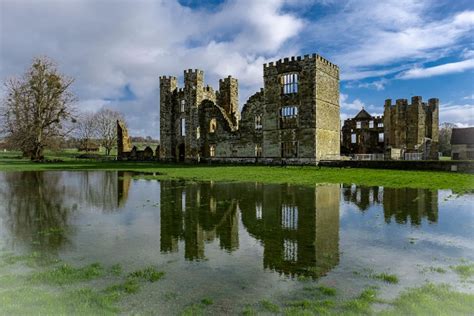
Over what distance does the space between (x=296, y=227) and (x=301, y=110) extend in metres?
28.9

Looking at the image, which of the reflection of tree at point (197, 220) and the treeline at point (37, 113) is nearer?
the reflection of tree at point (197, 220)

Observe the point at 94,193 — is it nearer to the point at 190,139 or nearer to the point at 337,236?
the point at 337,236

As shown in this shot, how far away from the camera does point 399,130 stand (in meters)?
50.4

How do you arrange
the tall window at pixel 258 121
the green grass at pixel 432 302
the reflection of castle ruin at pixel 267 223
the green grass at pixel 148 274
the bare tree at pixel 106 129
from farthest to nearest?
the bare tree at pixel 106 129 → the tall window at pixel 258 121 → the reflection of castle ruin at pixel 267 223 → the green grass at pixel 148 274 → the green grass at pixel 432 302

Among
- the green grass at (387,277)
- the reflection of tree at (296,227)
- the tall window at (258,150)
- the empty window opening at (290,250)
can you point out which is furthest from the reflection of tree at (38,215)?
the tall window at (258,150)

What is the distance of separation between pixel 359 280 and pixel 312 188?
13.0 meters

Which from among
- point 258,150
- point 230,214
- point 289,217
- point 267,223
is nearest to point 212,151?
point 258,150

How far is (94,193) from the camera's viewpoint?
18.0 m

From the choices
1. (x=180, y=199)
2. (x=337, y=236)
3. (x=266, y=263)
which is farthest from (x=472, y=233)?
(x=180, y=199)

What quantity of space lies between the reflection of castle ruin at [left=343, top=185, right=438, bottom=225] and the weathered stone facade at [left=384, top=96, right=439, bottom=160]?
33.4 m

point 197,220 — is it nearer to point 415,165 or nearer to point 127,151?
point 415,165

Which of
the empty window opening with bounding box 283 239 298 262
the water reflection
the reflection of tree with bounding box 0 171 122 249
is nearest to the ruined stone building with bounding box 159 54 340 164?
the water reflection

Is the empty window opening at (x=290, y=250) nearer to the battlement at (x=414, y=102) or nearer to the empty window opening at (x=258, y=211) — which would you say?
the empty window opening at (x=258, y=211)

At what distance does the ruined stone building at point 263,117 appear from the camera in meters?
37.7
